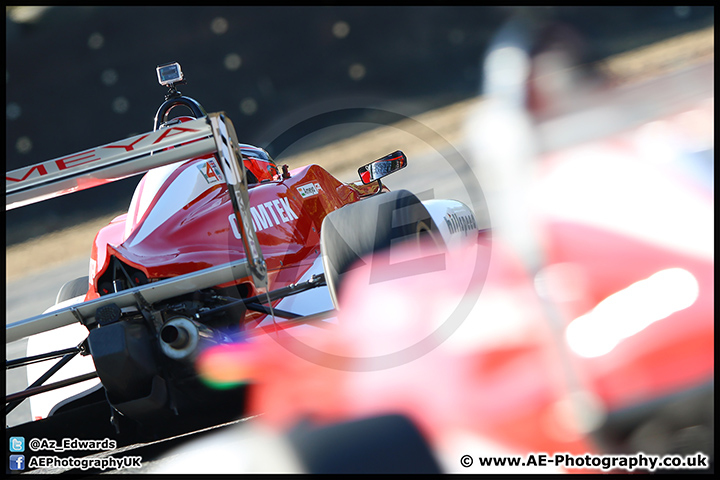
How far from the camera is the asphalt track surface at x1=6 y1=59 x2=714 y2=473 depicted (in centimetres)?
146

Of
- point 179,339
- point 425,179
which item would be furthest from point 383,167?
point 425,179

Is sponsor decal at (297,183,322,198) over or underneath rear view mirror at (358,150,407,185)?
underneath

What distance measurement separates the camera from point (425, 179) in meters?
7.95

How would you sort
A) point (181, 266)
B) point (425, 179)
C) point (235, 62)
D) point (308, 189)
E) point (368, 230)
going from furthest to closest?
point (235, 62)
point (425, 179)
point (308, 189)
point (181, 266)
point (368, 230)

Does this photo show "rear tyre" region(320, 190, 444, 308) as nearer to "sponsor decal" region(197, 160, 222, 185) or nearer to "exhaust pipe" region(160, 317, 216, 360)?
"exhaust pipe" region(160, 317, 216, 360)

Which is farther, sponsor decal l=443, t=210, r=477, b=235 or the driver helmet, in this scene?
the driver helmet

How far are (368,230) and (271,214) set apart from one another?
2.87ft

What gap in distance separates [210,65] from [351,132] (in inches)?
122

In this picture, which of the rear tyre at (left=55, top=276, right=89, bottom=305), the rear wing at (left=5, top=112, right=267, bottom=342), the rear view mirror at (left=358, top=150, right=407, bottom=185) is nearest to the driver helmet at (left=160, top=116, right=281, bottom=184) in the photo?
the rear view mirror at (left=358, top=150, right=407, bottom=185)

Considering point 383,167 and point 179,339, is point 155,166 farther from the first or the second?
point 383,167

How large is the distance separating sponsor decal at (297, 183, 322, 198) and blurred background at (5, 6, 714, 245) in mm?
6771

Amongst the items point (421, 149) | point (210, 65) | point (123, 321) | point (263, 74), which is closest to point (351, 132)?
point (421, 149)

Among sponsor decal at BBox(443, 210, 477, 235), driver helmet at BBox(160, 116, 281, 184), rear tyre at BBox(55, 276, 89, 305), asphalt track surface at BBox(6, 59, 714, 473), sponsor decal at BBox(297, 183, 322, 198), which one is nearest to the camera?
asphalt track surface at BBox(6, 59, 714, 473)

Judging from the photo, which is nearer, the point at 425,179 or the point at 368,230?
the point at 368,230
